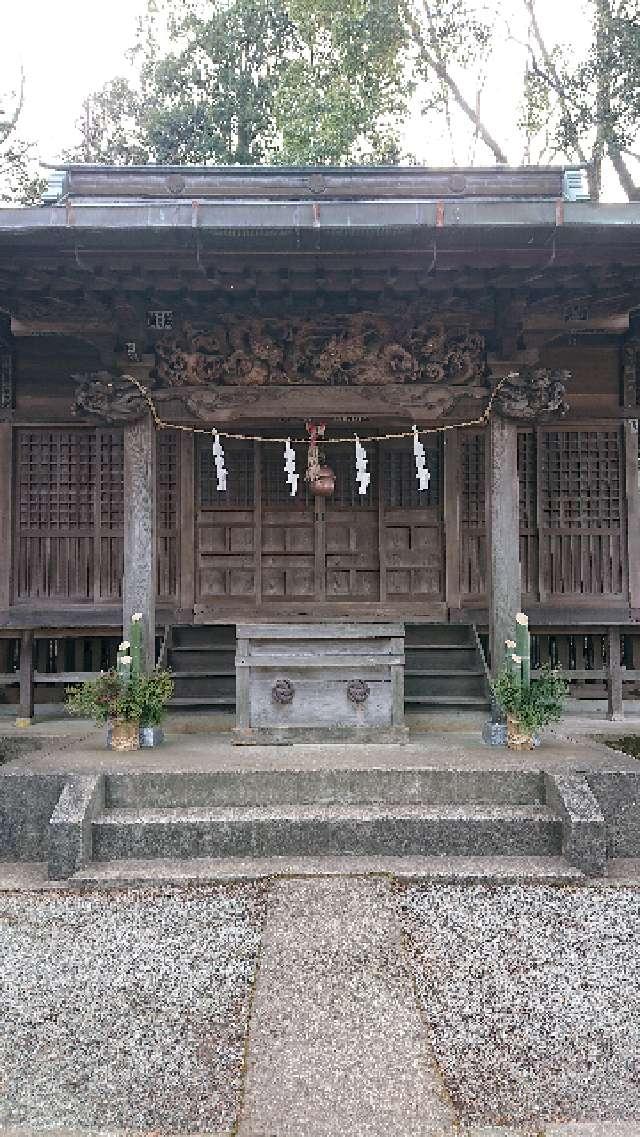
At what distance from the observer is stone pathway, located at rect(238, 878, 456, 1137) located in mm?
3205

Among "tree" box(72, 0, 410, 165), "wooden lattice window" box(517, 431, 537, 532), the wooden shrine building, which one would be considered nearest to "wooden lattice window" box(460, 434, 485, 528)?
the wooden shrine building

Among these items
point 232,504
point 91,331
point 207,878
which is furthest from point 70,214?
point 207,878

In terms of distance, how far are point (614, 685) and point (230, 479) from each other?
19.1 ft

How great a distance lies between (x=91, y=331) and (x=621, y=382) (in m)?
7.09

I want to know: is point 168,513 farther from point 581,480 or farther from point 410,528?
point 581,480

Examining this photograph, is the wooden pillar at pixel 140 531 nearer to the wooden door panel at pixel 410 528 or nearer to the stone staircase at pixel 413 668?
the stone staircase at pixel 413 668

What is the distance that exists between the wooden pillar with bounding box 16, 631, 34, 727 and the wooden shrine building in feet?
0.10

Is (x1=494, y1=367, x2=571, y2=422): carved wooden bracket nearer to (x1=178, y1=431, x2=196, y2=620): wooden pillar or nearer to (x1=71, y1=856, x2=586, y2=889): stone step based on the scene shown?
(x1=178, y1=431, x2=196, y2=620): wooden pillar

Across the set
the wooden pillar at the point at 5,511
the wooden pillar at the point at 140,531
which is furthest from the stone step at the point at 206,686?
the wooden pillar at the point at 5,511

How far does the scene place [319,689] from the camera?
853 cm

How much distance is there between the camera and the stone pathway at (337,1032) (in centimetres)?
321

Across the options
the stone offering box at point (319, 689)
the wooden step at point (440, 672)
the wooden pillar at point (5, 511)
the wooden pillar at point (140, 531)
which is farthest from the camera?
the wooden pillar at point (5, 511)

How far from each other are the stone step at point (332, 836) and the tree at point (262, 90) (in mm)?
18588

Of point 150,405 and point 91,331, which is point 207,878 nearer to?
point 150,405
